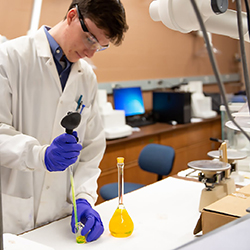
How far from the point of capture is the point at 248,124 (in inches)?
36.3

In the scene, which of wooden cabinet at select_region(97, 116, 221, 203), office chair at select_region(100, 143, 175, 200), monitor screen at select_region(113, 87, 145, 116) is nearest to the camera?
office chair at select_region(100, 143, 175, 200)

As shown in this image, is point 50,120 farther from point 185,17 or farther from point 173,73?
point 173,73

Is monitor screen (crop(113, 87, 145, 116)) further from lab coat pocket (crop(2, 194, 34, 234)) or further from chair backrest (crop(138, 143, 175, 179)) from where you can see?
lab coat pocket (crop(2, 194, 34, 234))

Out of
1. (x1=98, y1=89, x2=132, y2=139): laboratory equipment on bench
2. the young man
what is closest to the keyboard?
(x1=98, y1=89, x2=132, y2=139): laboratory equipment on bench

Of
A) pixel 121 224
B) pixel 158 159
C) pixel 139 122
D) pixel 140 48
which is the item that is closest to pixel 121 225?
pixel 121 224

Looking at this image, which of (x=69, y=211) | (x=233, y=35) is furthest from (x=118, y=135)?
(x=233, y=35)

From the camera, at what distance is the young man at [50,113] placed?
1265mm

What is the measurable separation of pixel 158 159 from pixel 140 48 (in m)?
1.77

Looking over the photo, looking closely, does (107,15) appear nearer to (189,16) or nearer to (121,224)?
(189,16)

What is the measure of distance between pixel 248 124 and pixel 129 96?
9.78 ft

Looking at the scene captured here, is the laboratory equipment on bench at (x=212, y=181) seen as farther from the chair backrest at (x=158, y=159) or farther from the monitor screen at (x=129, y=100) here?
the monitor screen at (x=129, y=100)

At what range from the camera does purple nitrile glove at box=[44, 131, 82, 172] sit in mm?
1211

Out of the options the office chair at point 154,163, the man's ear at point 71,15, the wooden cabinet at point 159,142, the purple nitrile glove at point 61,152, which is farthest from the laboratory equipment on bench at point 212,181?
the wooden cabinet at point 159,142

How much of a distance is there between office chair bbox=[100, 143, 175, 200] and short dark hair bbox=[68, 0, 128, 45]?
1542 millimetres
